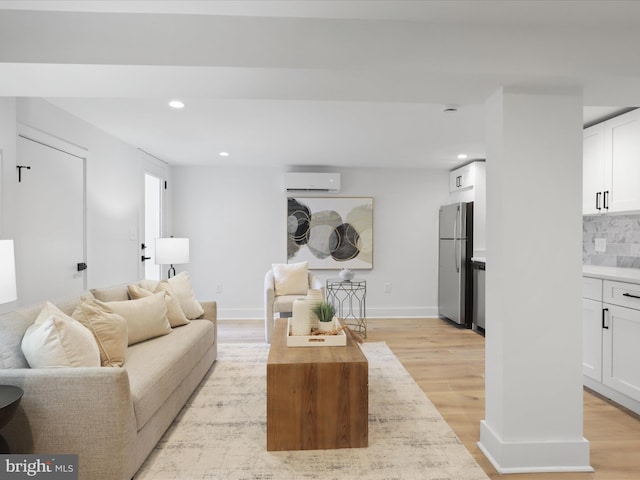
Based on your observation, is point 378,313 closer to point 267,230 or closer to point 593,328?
point 267,230

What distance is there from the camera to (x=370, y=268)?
576 centimetres

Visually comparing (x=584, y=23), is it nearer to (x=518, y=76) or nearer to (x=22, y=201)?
(x=518, y=76)

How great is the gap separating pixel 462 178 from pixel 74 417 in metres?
5.12

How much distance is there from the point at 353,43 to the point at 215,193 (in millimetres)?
4212

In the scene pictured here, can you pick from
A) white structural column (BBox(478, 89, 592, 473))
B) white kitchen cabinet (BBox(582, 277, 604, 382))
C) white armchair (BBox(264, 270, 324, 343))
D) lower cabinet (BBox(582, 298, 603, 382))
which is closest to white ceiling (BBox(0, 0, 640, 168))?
white structural column (BBox(478, 89, 592, 473))

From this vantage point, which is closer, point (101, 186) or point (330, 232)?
point (101, 186)

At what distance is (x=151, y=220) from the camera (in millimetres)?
5121

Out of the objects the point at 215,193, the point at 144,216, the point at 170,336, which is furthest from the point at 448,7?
the point at 215,193

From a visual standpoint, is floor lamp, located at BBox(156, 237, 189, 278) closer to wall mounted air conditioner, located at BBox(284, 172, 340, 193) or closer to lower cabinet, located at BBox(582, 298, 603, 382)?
wall mounted air conditioner, located at BBox(284, 172, 340, 193)

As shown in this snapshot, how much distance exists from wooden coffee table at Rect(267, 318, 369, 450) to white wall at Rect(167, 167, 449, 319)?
361cm

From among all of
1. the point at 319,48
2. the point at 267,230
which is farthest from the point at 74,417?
the point at 267,230

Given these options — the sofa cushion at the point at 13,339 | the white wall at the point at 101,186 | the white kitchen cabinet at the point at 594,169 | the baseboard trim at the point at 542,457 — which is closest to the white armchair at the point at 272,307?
the white wall at the point at 101,186

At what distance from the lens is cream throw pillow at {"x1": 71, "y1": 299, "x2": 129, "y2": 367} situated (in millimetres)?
2184

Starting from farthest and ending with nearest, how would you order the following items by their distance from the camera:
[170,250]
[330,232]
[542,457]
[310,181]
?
[330,232], [310,181], [170,250], [542,457]
